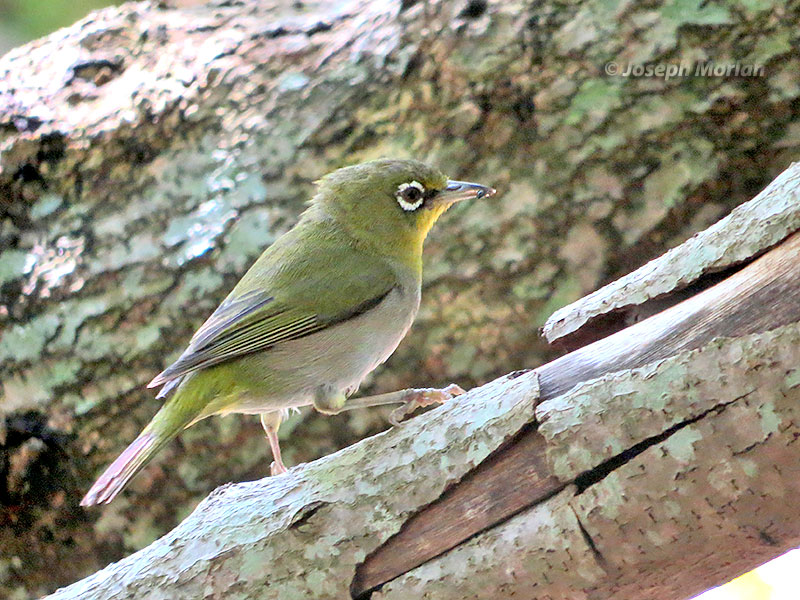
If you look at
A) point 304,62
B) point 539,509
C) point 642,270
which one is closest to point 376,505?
point 539,509

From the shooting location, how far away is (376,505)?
7.44 feet

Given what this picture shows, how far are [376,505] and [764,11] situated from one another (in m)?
2.96

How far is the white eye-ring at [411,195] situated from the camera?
12.5 feet

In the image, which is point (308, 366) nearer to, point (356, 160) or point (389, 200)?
point (389, 200)

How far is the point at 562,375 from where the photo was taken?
2.21 meters

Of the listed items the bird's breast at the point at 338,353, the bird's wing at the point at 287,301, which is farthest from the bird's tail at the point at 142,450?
the bird's breast at the point at 338,353

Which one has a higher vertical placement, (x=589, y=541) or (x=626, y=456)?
(x=626, y=456)

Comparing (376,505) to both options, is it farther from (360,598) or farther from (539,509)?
(539,509)

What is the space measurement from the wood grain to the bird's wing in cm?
124

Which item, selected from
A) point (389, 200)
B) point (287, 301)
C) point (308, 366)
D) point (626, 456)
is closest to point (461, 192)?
point (389, 200)

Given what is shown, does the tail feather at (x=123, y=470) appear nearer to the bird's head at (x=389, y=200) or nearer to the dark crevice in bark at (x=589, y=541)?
the bird's head at (x=389, y=200)

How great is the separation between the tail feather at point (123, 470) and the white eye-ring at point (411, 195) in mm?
1523

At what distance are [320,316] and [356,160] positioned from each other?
116cm

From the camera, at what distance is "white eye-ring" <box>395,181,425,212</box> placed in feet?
12.5
